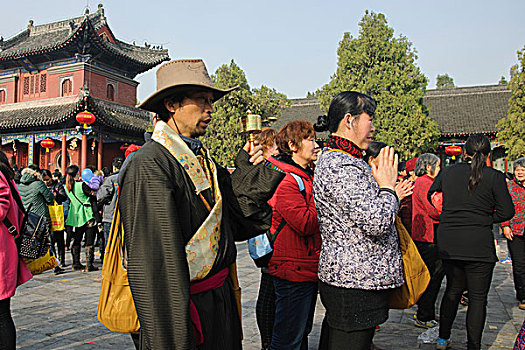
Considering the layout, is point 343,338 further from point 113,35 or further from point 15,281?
point 113,35

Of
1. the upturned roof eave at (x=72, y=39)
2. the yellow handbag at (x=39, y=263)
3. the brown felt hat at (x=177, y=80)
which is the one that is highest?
the upturned roof eave at (x=72, y=39)

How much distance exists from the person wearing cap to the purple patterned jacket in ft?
1.24

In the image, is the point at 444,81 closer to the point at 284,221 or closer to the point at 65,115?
the point at 65,115

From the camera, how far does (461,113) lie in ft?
79.6

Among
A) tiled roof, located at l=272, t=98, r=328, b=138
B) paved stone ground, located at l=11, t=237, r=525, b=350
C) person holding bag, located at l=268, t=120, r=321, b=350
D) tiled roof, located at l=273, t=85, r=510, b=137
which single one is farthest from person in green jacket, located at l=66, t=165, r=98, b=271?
tiled roof, located at l=272, t=98, r=328, b=138

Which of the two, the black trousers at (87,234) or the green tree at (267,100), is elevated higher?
the green tree at (267,100)

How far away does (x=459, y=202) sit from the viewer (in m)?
3.40

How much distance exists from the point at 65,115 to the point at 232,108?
7.79 m

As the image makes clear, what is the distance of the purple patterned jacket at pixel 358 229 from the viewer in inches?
81.5

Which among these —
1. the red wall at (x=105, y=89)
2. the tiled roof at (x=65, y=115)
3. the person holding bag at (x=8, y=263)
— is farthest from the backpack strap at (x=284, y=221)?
the red wall at (x=105, y=89)

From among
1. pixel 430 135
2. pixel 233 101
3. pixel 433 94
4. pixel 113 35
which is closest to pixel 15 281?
pixel 233 101

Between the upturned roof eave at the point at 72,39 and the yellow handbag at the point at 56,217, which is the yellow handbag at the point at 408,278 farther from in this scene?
the upturned roof eave at the point at 72,39

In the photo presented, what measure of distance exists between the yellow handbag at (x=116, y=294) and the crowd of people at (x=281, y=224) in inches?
5.1

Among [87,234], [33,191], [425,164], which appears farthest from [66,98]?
[425,164]
